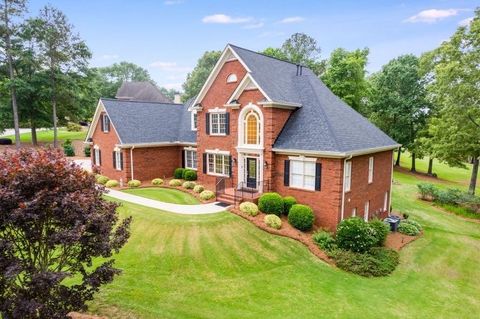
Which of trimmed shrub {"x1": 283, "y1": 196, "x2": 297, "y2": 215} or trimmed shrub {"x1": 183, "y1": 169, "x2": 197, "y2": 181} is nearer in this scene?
trimmed shrub {"x1": 283, "y1": 196, "x2": 297, "y2": 215}

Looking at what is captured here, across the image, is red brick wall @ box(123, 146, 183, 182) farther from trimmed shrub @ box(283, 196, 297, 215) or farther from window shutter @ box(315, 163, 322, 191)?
window shutter @ box(315, 163, 322, 191)

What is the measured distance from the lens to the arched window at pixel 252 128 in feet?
64.1

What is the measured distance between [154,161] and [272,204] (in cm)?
1268

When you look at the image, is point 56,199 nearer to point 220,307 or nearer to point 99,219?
point 99,219

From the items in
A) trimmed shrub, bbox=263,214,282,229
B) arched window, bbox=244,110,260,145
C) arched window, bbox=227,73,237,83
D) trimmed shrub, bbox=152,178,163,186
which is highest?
arched window, bbox=227,73,237,83

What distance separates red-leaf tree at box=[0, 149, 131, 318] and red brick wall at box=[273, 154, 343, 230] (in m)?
11.9

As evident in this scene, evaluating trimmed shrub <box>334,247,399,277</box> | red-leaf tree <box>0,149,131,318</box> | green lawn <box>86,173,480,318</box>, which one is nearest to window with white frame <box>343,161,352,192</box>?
trimmed shrub <box>334,247,399,277</box>

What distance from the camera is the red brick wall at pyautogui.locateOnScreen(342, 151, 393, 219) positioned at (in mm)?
17656

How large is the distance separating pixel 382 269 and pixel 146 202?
1385 centimetres

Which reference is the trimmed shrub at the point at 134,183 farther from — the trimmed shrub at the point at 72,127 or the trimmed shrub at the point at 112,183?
the trimmed shrub at the point at 72,127

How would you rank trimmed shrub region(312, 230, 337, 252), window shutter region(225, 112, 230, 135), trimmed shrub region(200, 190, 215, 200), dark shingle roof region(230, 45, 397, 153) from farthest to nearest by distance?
window shutter region(225, 112, 230, 135) → trimmed shrub region(200, 190, 215, 200) → dark shingle roof region(230, 45, 397, 153) → trimmed shrub region(312, 230, 337, 252)

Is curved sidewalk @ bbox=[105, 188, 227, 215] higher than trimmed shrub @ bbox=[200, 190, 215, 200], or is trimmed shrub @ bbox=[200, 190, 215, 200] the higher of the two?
trimmed shrub @ bbox=[200, 190, 215, 200]

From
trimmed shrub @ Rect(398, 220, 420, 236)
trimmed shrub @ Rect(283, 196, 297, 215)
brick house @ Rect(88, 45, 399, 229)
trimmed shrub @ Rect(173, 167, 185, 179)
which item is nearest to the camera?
brick house @ Rect(88, 45, 399, 229)

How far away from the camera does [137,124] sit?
1026 inches
